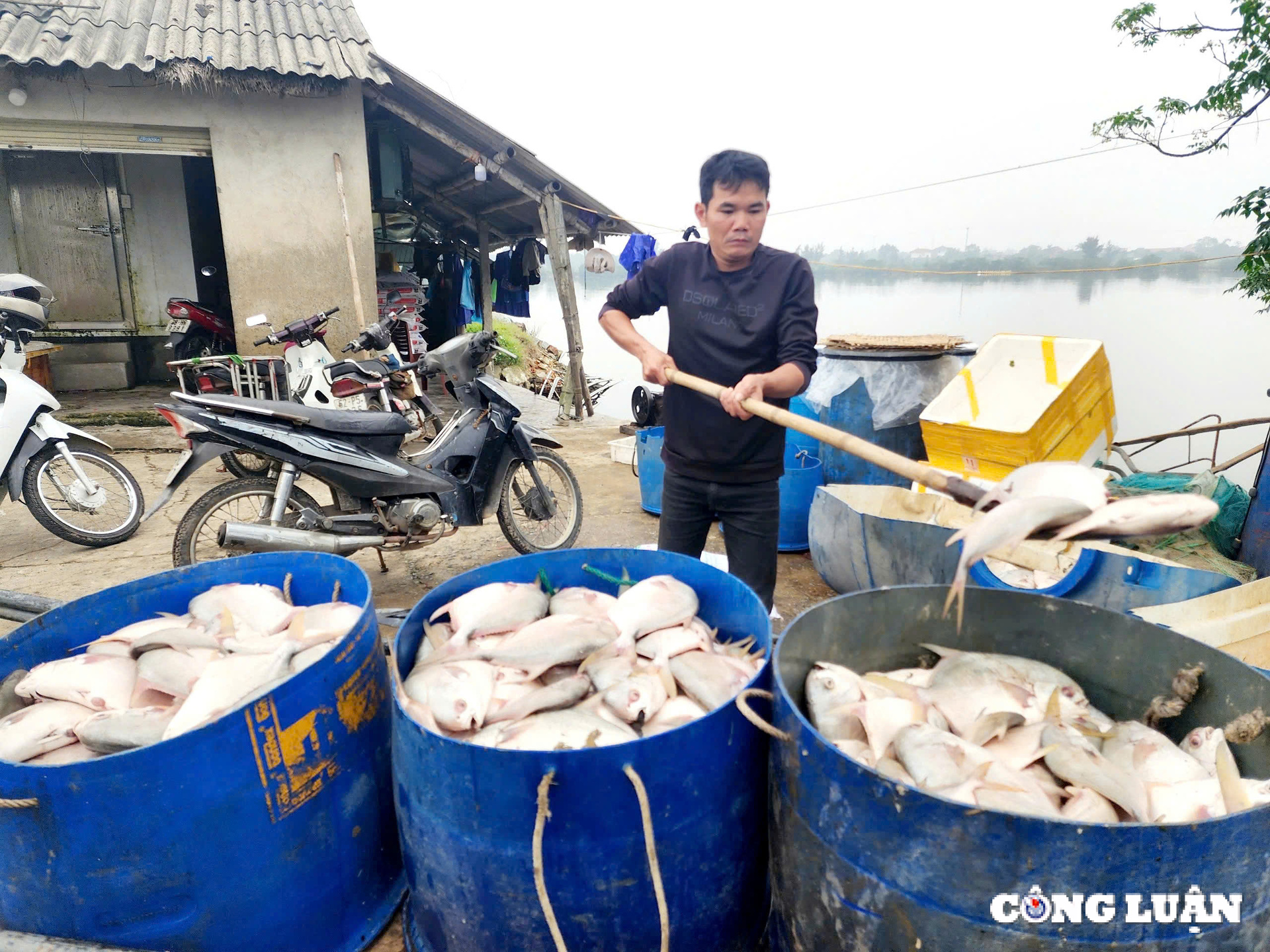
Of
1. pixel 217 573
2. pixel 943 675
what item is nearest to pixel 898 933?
pixel 943 675

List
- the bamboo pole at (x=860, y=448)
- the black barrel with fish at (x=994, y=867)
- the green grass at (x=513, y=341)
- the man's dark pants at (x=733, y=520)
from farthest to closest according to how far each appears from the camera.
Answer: the green grass at (x=513, y=341), the man's dark pants at (x=733, y=520), the bamboo pole at (x=860, y=448), the black barrel with fish at (x=994, y=867)

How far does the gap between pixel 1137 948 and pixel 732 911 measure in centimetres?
80

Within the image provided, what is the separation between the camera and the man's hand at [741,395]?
7.84 ft

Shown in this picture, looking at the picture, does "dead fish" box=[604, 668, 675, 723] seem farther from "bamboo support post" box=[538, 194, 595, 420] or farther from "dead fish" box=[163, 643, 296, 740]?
"bamboo support post" box=[538, 194, 595, 420]

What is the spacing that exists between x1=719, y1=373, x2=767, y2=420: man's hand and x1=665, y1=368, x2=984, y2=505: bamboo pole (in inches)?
0.7

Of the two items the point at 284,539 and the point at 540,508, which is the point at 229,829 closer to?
the point at 284,539

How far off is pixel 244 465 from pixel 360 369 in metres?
2.20

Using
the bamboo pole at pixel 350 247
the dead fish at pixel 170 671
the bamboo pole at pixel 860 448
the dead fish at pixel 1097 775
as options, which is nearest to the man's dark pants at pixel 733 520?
the bamboo pole at pixel 860 448

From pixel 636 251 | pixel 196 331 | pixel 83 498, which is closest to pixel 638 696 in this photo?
pixel 83 498

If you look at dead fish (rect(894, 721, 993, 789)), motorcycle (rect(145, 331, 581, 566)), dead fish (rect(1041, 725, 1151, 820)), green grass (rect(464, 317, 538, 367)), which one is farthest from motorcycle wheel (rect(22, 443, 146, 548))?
green grass (rect(464, 317, 538, 367))

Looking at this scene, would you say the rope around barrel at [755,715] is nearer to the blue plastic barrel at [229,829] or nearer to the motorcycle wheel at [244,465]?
the blue plastic barrel at [229,829]

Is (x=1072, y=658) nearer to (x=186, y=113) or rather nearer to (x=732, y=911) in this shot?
(x=732, y=911)

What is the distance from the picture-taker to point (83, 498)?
4.81 meters

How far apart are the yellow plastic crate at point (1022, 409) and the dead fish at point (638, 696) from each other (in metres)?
3.02
